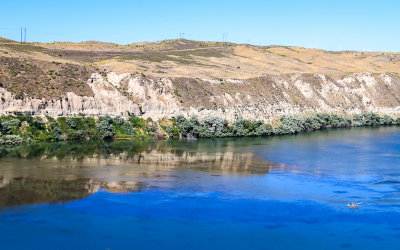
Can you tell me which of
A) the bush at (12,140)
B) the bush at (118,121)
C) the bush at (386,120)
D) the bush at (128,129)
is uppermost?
the bush at (386,120)

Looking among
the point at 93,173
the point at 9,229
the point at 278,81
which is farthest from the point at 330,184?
the point at 278,81

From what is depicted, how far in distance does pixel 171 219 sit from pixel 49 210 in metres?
8.14

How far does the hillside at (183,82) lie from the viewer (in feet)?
235

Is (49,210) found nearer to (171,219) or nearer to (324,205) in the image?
(171,219)

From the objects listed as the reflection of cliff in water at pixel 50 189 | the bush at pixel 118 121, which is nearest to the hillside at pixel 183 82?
the bush at pixel 118 121

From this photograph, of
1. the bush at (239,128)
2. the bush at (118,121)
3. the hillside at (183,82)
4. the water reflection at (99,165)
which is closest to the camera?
the water reflection at (99,165)

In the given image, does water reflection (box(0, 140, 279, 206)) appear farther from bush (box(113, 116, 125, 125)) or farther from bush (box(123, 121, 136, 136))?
bush (box(113, 116, 125, 125))

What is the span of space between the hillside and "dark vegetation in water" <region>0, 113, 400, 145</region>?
268 centimetres

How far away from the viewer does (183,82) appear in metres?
85.7

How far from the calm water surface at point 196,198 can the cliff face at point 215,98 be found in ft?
44.8

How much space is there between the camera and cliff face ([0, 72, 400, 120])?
71125 millimetres

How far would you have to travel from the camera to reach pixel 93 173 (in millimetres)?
44438

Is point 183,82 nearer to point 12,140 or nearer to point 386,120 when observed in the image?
point 12,140

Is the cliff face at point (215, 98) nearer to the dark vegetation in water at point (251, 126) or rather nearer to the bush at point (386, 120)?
the dark vegetation in water at point (251, 126)
